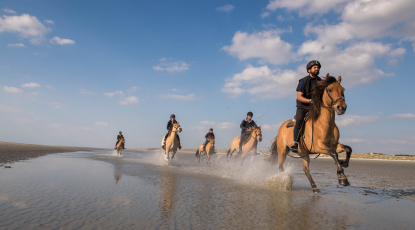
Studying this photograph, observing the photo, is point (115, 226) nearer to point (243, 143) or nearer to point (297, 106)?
point (297, 106)

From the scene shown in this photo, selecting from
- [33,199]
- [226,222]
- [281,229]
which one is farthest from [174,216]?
[33,199]

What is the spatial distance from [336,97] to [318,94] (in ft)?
2.05

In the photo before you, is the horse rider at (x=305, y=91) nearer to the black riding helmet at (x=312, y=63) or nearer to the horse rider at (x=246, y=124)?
the black riding helmet at (x=312, y=63)

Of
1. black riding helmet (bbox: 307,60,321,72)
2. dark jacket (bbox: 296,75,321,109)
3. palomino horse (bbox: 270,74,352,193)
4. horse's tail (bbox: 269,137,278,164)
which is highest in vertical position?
black riding helmet (bbox: 307,60,321,72)

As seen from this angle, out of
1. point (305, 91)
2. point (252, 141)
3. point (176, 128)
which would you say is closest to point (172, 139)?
point (176, 128)

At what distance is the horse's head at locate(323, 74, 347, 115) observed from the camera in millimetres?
5031

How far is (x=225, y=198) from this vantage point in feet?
16.9

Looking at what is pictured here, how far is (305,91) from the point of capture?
650cm

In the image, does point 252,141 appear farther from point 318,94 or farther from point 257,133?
point 318,94

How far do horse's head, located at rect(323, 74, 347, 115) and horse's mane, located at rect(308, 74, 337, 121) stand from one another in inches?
5.2

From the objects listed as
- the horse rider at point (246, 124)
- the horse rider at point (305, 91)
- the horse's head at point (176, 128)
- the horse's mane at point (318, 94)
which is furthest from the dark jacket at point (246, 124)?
the horse's mane at point (318, 94)

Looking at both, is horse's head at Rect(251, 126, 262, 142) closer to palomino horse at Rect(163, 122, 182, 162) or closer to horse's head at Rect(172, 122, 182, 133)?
horse's head at Rect(172, 122, 182, 133)

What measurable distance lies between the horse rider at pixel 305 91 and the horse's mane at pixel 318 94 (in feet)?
1.36

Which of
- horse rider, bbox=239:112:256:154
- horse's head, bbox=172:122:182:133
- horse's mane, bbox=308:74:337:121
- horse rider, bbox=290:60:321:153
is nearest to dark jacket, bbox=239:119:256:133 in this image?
horse rider, bbox=239:112:256:154
